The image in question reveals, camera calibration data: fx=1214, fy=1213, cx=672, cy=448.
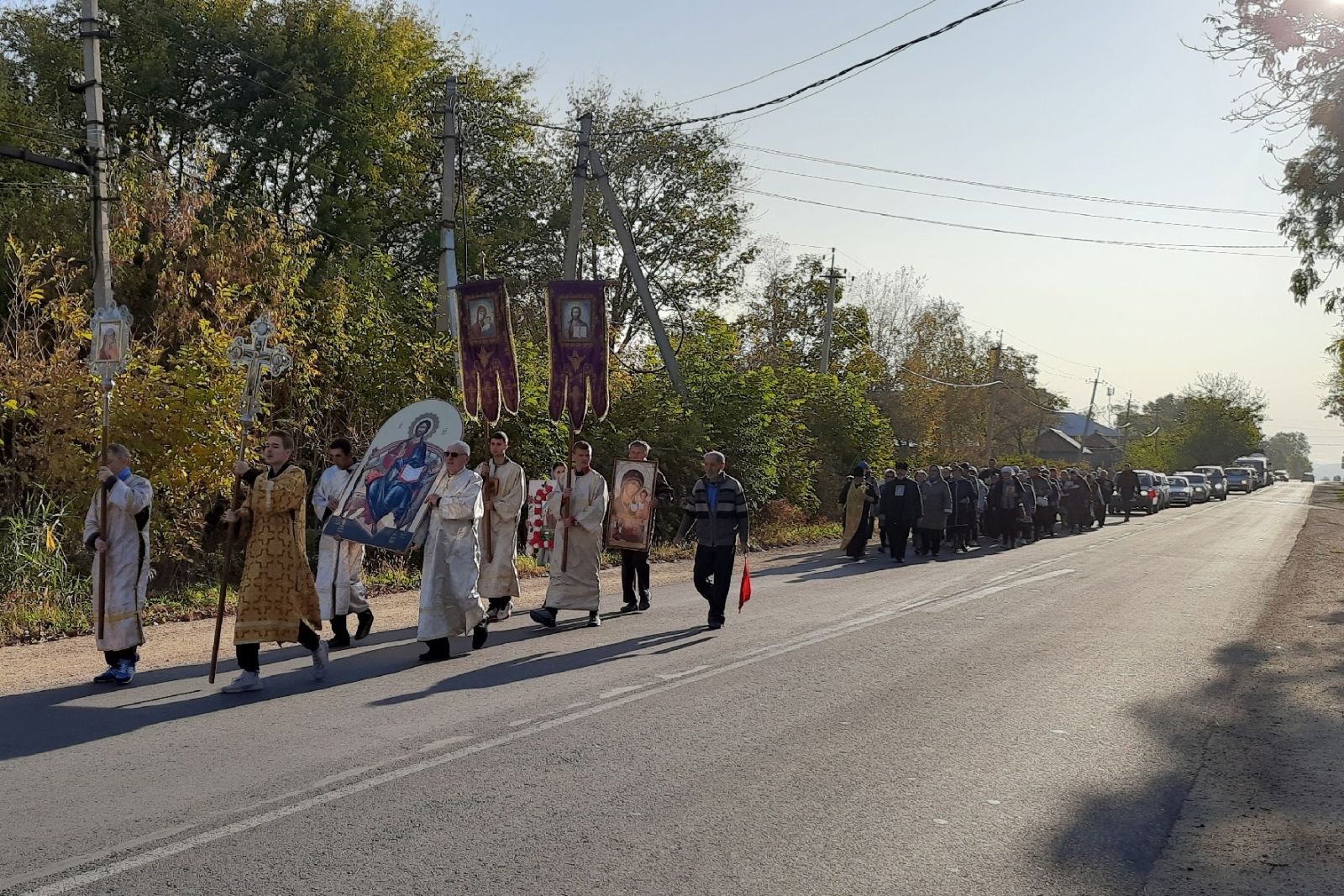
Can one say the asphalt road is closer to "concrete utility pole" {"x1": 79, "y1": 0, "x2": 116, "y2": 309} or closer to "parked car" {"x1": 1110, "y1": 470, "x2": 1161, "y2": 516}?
"concrete utility pole" {"x1": 79, "y1": 0, "x2": 116, "y2": 309}

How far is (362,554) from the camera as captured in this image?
1139 cm

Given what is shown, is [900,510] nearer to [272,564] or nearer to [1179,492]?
[272,564]

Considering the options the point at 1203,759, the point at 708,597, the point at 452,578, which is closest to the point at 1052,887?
the point at 1203,759

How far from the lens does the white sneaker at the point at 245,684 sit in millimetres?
8422

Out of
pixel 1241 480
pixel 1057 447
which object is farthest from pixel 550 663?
pixel 1057 447

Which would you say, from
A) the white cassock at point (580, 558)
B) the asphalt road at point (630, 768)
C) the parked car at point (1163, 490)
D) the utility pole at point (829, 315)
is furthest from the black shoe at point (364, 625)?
the parked car at point (1163, 490)

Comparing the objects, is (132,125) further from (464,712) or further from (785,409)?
(464,712)

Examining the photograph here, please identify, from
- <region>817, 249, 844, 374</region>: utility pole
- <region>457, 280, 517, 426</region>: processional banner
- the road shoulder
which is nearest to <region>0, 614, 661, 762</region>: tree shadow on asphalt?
<region>457, 280, 517, 426</region>: processional banner

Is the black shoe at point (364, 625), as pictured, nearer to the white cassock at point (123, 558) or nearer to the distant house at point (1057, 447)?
the white cassock at point (123, 558)

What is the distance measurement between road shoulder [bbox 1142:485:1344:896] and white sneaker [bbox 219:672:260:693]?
5.94 metres

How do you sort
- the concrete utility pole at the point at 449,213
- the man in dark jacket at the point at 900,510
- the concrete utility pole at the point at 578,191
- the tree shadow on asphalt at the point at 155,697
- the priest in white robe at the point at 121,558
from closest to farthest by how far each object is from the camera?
the tree shadow on asphalt at the point at 155,697 → the priest in white robe at the point at 121,558 → the concrete utility pole at the point at 449,213 → the concrete utility pole at the point at 578,191 → the man in dark jacket at the point at 900,510

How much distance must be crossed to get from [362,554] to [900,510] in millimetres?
13336

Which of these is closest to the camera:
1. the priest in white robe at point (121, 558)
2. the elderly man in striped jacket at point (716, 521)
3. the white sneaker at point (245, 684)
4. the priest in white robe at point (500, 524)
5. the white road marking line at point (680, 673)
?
the white sneaker at point (245, 684)

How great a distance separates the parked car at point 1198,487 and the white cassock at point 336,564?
182 feet
